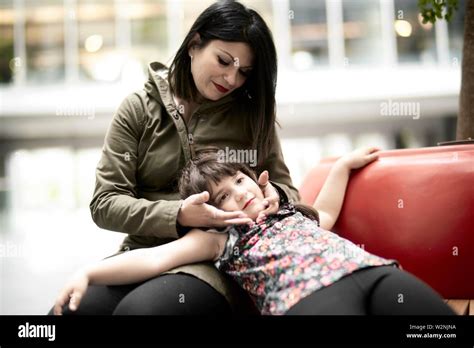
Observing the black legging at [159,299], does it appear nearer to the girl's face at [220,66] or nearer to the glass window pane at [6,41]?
the girl's face at [220,66]

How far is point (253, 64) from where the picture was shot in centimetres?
168

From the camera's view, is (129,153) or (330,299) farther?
(129,153)

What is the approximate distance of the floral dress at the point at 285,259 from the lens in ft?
4.46

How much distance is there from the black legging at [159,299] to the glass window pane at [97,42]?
15.5 feet

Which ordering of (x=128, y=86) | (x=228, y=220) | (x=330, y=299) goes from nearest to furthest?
(x=330, y=299) < (x=228, y=220) < (x=128, y=86)

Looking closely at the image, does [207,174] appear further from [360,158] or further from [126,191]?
[360,158]

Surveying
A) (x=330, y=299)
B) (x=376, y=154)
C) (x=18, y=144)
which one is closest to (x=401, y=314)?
(x=330, y=299)

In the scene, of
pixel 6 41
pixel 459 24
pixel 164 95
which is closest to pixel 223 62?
pixel 164 95

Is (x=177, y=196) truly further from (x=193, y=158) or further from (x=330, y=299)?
(x=330, y=299)

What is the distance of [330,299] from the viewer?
1.32m

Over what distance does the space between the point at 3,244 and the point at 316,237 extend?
1350 millimetres

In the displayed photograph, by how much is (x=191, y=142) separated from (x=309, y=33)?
3.05 m

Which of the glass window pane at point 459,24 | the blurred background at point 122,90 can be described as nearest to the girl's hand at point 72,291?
the blurred background at point 122,90

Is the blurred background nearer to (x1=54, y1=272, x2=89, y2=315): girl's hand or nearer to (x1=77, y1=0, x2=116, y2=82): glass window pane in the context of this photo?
(x1=77, y1=0, x2=116, y2=82): glass window pane
